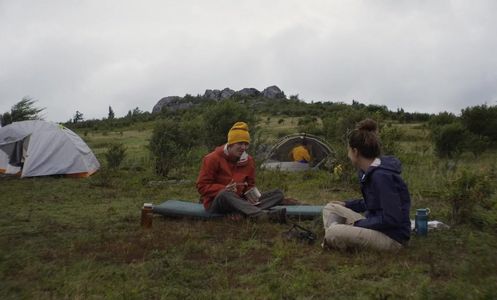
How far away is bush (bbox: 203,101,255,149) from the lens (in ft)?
50.1

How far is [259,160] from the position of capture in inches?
475

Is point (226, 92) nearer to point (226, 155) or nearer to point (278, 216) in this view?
point (226, 155)

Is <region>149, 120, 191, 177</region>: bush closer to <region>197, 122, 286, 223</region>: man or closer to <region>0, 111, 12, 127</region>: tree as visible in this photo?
<region>197, 122, 286, 223</region>: man

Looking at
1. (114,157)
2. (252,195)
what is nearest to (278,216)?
(252,195)

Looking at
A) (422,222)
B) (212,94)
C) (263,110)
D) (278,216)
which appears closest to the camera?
(422,222)

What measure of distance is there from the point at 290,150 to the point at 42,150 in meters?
5.99

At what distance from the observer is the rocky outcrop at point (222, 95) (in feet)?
142

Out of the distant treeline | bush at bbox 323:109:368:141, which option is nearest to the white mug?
bush at bbox 323:109:368:141

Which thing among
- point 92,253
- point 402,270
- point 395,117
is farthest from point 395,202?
point 395,117

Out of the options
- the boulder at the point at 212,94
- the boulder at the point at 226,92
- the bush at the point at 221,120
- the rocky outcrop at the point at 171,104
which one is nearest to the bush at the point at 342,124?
the bush at the point at 221,120

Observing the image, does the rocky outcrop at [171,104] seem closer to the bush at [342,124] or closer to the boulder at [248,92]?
the boulder at [248,92]

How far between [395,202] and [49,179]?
9.63m

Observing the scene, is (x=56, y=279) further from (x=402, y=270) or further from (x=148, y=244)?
(x=402, y=270)

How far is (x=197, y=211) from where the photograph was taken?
676 cm
